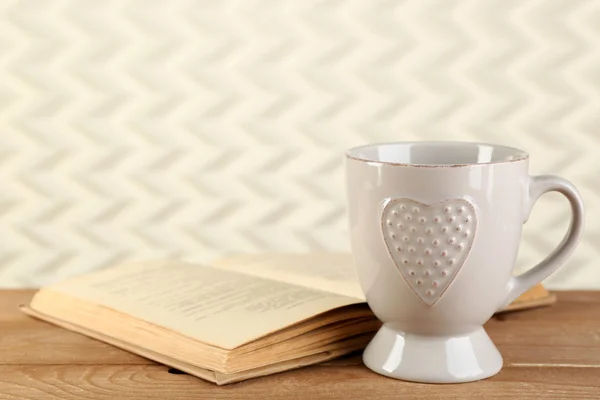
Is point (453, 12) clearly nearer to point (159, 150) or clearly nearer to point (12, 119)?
point (159, 150)

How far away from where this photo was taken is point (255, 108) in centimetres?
110

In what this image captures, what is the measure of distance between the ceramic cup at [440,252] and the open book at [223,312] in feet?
0.16

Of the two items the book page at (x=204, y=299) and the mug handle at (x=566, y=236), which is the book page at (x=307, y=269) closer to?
the book page at (x=204, y=299)

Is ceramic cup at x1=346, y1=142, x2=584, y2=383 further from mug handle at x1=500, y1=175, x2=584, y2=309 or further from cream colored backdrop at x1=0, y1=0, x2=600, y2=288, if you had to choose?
cream colored backdrop at x1=0, y1=0, x2=600, y2=288

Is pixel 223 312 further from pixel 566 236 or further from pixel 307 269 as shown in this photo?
pixel 566 236

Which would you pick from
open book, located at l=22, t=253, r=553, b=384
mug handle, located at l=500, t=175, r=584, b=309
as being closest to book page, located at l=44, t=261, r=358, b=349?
open book, located at l=22, t=253, r=553, b=384

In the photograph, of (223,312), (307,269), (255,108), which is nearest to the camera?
(223,312)

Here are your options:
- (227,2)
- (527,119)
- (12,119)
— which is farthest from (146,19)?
(527,119)

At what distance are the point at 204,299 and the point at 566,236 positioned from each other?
0.32 metres

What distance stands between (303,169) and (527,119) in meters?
0.29

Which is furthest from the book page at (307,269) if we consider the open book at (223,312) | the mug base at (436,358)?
the mug base at (436,358)

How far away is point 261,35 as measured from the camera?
42.5 inches

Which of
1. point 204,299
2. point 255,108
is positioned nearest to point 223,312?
point 204,299

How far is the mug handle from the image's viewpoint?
66 centimetres
